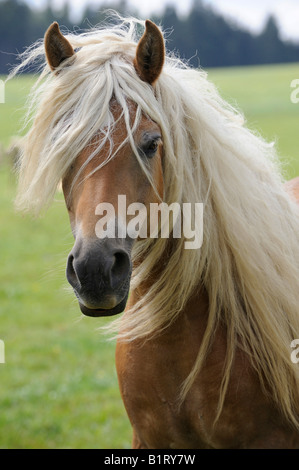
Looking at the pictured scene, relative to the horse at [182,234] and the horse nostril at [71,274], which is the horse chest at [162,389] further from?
the horse nostril at [71,274]

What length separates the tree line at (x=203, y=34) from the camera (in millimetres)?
56500

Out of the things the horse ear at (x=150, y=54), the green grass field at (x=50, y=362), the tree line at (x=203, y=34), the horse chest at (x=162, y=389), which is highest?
the tree line at (x=203, y=34)

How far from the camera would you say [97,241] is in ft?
6.07

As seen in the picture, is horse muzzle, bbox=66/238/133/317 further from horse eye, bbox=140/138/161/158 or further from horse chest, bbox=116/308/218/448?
horse chest, bbox=116/308/218/448

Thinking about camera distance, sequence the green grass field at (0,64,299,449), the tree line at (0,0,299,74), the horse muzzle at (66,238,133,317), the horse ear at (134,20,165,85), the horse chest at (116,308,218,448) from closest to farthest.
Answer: the horse muzzle at (66,238,133,317), the horse ear at (134,20,165,85), the horse chest at (116,308,218,448), the green grass field at (0,64,299,449), the tree line at (0,0,299,74)

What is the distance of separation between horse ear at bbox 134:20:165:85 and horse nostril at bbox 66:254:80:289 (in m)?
0.74

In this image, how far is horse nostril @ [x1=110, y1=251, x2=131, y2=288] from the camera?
1906mm

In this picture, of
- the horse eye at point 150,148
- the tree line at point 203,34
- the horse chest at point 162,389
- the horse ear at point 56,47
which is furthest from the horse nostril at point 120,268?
the tree line at point 203,34

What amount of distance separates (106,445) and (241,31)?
64719 millimetres

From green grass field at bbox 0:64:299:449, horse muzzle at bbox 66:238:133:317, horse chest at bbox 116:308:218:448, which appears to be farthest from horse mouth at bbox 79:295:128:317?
green grass field at bbox 0:64:299:449

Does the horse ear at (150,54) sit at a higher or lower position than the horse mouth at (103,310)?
higher

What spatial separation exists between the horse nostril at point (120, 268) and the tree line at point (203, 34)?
5517 cm

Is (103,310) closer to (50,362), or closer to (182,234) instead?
(182,234)

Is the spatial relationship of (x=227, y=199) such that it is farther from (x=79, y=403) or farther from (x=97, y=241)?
(x=79, y=403)
